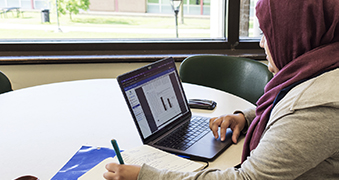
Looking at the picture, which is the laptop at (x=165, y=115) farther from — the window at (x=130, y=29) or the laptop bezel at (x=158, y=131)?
the window at (x=130, y=29)

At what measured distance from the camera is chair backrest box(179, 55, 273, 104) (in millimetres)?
1943

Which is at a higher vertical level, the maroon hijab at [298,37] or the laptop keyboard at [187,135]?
the maroon hijab at [298,37]

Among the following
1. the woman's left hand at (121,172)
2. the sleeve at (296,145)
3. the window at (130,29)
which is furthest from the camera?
the window at (130,29)

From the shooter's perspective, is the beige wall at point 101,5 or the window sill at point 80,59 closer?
the window sill at point 80,59

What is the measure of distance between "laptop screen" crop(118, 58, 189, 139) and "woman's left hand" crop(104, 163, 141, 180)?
0.71 ft

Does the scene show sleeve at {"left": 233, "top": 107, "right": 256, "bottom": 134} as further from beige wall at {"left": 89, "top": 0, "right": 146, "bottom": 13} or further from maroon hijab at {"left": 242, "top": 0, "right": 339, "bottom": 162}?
beige wall at {"left": 89, "top": 0, "right": 146, "bottom": 13}

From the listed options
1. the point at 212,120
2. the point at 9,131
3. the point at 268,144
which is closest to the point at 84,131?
the point at 9,131

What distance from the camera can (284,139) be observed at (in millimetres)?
769

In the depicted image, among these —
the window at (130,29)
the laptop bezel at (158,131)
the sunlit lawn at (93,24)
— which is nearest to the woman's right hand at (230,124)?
the laptop bezel at (158,131)

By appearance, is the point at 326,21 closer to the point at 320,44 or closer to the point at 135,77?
the point at 320,44

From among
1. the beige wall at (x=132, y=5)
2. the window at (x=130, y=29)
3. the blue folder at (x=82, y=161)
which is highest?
the beige wall at (x=132, y=5)

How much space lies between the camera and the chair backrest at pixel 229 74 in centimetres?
194

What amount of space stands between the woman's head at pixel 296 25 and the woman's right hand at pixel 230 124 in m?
0.33

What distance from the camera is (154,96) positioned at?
3.85ft
